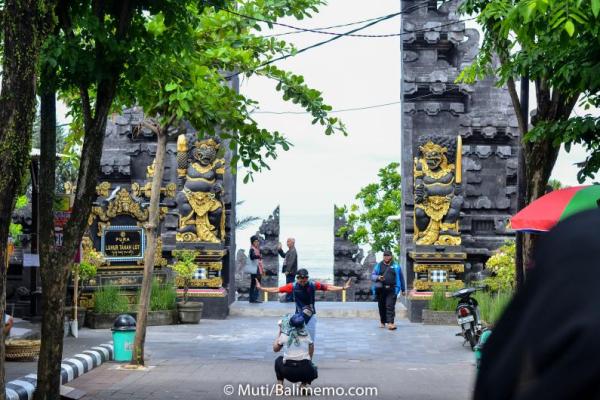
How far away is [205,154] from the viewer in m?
24.5

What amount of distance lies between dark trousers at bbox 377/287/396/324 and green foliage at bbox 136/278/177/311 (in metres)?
4.65

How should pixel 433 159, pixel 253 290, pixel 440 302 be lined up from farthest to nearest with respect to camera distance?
pixel 253 290
pixel 433 159
pixel 440 302

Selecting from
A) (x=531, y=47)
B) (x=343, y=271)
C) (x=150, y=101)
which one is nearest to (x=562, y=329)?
(x=531, y=47)

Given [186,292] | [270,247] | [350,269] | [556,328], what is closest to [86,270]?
[186,292]

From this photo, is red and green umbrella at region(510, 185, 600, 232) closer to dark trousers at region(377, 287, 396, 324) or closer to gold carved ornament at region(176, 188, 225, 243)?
dark trousers at region(377, 287, 396, 324)

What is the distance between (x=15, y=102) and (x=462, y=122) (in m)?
19.9

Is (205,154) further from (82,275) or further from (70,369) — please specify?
(70,369)

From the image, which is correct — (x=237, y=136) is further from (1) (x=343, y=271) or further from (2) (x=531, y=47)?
(1) (x=343, y=271)

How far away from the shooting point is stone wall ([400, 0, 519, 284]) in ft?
86.5

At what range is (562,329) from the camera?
4.45 ft

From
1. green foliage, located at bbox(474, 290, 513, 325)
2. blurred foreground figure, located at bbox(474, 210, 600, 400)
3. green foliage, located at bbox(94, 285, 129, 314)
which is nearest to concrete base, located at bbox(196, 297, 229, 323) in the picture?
green foliage, located at bbox(94, 285, 129, 314)

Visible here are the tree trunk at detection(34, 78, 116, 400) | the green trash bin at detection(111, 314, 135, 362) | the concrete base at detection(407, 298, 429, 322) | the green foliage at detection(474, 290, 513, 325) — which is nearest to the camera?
the tree trunk at detection(34, 78, 116, 400)

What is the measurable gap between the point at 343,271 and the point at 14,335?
60.6ft

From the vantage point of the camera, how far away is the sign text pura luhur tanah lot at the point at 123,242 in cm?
2258
